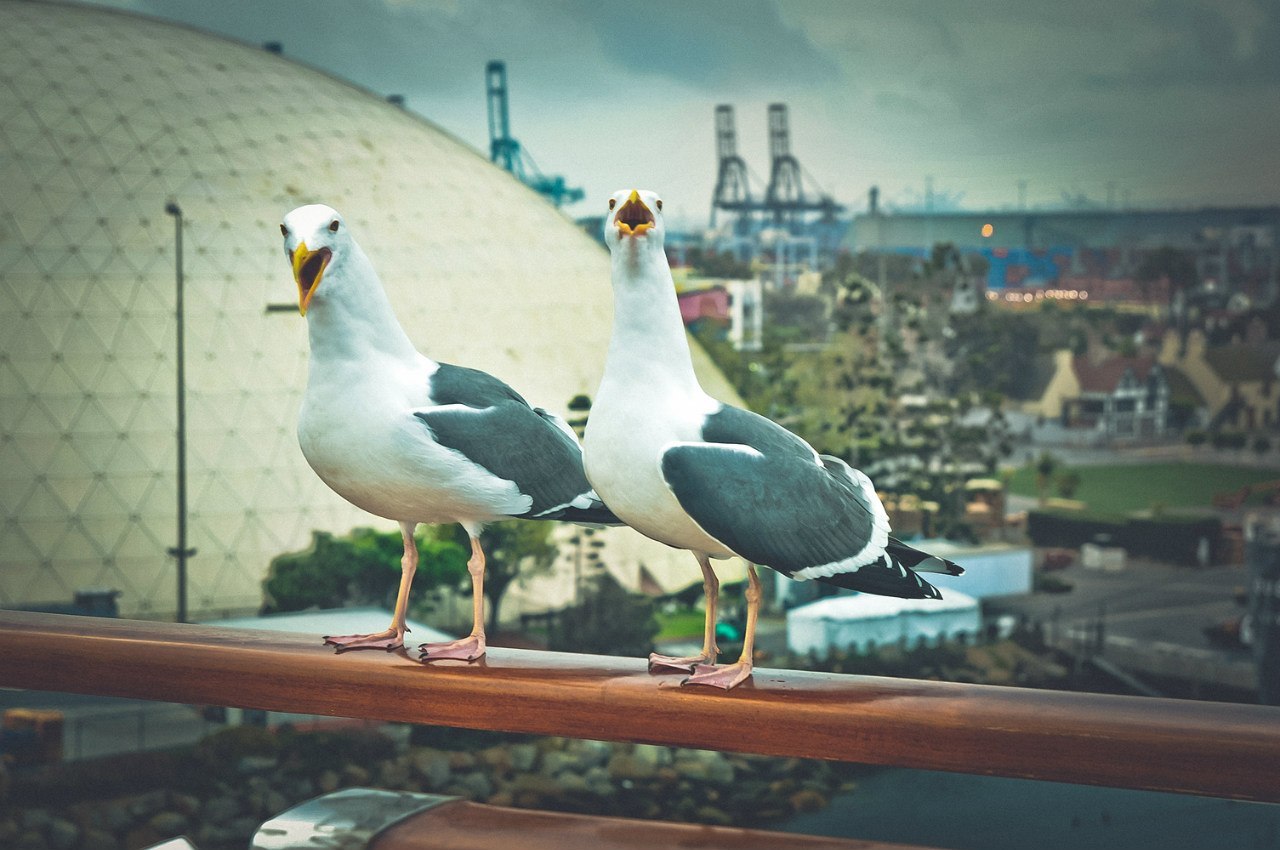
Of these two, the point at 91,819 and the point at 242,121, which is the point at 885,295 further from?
the point at 91,819

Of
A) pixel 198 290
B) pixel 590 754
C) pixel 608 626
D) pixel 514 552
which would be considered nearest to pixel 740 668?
pixel 590 754

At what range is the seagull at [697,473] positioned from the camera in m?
1.78

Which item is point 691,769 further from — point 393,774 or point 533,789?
point 393,774

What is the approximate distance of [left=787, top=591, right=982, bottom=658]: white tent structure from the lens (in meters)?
13.8

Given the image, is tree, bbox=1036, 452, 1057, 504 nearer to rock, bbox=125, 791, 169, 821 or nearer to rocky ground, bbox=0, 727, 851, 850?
rocky ground, bbox=0, 727, 851, 850

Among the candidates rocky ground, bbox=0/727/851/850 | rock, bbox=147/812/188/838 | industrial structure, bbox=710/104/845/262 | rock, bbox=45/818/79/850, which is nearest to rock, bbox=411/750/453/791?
rocky ground, bbox=0/727/851/850

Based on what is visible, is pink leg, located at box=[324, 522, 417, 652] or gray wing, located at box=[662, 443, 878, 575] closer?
gray wing, located at box=[662, 443, 878, 575]

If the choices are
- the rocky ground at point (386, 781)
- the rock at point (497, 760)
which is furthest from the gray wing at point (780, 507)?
the rock at point (497, 760)

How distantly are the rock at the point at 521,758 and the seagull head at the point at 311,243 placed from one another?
10.7 m

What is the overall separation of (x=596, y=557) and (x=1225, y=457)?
7.27 meters

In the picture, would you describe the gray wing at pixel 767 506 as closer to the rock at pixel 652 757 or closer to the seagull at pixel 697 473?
the seagull at pixel 697 473

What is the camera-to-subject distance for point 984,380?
54.8ft

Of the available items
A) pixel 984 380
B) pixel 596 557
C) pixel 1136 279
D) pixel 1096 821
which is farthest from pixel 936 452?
pixel 1096 821

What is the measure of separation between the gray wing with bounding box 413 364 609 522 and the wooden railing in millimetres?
240
